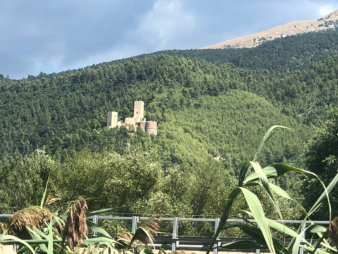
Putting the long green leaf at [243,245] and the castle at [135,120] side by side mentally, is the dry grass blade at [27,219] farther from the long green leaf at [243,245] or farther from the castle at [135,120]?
the castle at [135,120]

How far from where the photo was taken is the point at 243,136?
163 metres

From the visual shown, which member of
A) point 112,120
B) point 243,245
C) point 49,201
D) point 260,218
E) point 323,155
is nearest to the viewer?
point 260,218

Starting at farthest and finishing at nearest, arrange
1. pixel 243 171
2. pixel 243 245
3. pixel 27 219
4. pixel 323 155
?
pixel 323 155, pixel 27 219, pixel 243 245, pixel 243 171

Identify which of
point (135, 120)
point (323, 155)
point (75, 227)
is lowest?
point (323, 155)

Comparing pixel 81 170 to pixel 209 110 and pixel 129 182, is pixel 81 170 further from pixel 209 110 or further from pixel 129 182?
pixel 209 110

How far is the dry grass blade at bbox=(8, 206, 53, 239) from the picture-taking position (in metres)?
2.50

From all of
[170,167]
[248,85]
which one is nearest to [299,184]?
[170,167]

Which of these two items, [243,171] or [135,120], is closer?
[243,171]

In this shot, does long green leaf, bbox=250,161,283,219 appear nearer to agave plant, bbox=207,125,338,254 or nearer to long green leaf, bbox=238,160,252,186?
agave plant, bbox=207,125,338,254

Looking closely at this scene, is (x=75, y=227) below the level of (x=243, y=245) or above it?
above

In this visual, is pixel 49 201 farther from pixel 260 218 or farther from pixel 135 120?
pixel 135 120

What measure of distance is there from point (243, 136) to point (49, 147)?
50.3m

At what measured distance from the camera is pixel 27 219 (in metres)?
2.49

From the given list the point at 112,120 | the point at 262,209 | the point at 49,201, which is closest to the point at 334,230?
the point at 262,209
